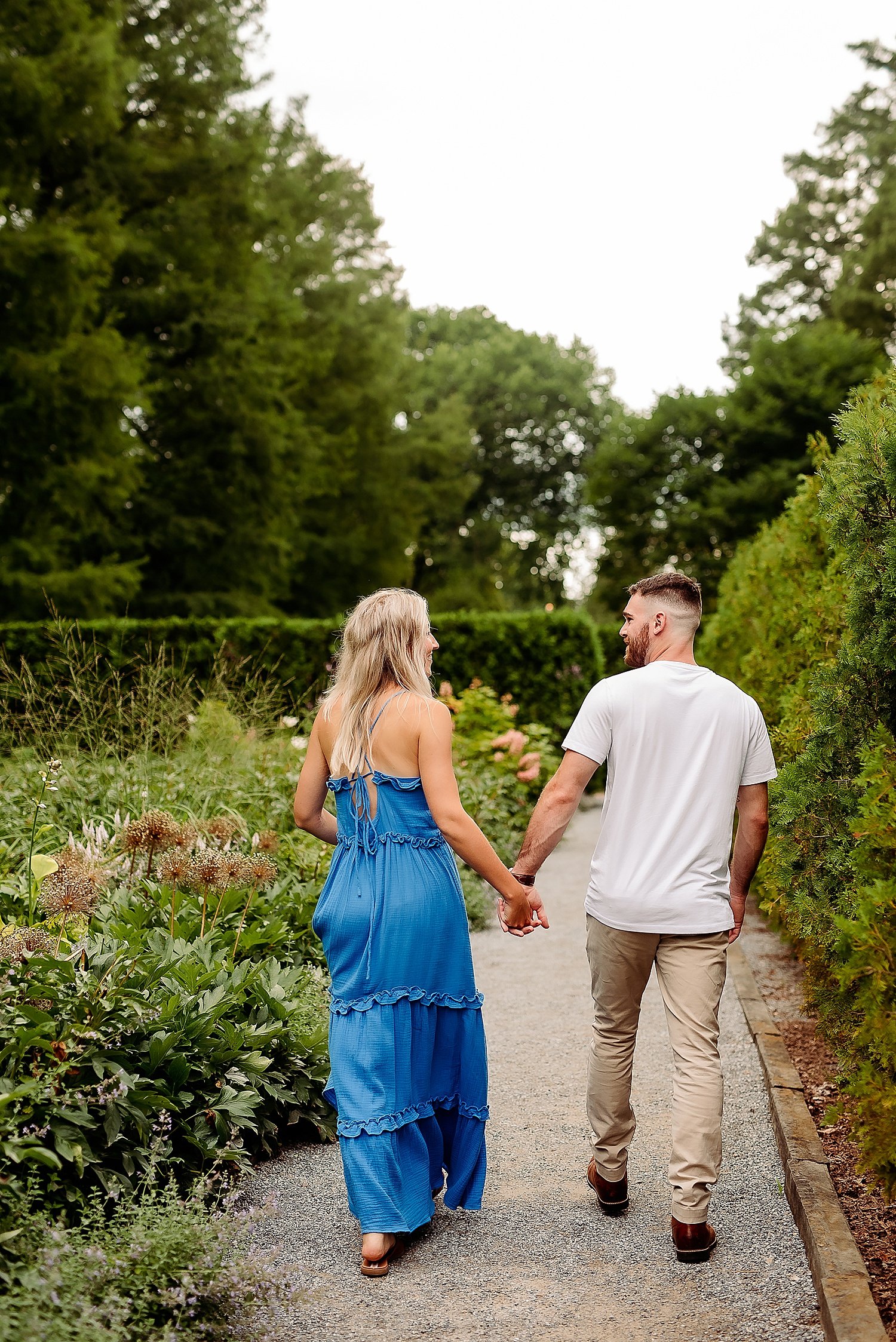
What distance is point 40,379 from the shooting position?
16547 millimetres

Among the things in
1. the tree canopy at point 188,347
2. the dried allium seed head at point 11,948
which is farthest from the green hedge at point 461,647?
the dried allium seed head at point 11,948

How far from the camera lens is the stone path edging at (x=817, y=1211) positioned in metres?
2.71

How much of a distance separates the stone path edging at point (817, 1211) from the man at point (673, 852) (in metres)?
0.31

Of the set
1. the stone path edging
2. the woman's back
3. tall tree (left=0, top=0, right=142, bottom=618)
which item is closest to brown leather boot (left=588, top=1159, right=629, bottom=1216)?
the stone path edging

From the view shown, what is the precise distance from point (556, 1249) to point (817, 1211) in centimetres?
77

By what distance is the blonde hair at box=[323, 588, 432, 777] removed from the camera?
3332 millimetres

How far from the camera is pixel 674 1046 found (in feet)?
10.5

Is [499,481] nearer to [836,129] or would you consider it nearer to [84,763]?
[836,129]

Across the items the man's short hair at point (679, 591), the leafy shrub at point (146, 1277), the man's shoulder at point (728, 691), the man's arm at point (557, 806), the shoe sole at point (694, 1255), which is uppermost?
the man's short hair at point (679, 591)

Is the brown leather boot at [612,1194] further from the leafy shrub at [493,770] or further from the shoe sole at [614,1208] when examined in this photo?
the leafy shrub at [493,770]

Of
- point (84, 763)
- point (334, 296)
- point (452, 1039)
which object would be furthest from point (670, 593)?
point (334, 296)

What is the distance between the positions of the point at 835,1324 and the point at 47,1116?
2.04 m

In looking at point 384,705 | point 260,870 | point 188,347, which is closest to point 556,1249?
point 384,705

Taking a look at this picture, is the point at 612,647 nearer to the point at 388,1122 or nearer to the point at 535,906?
the point at 535,906
